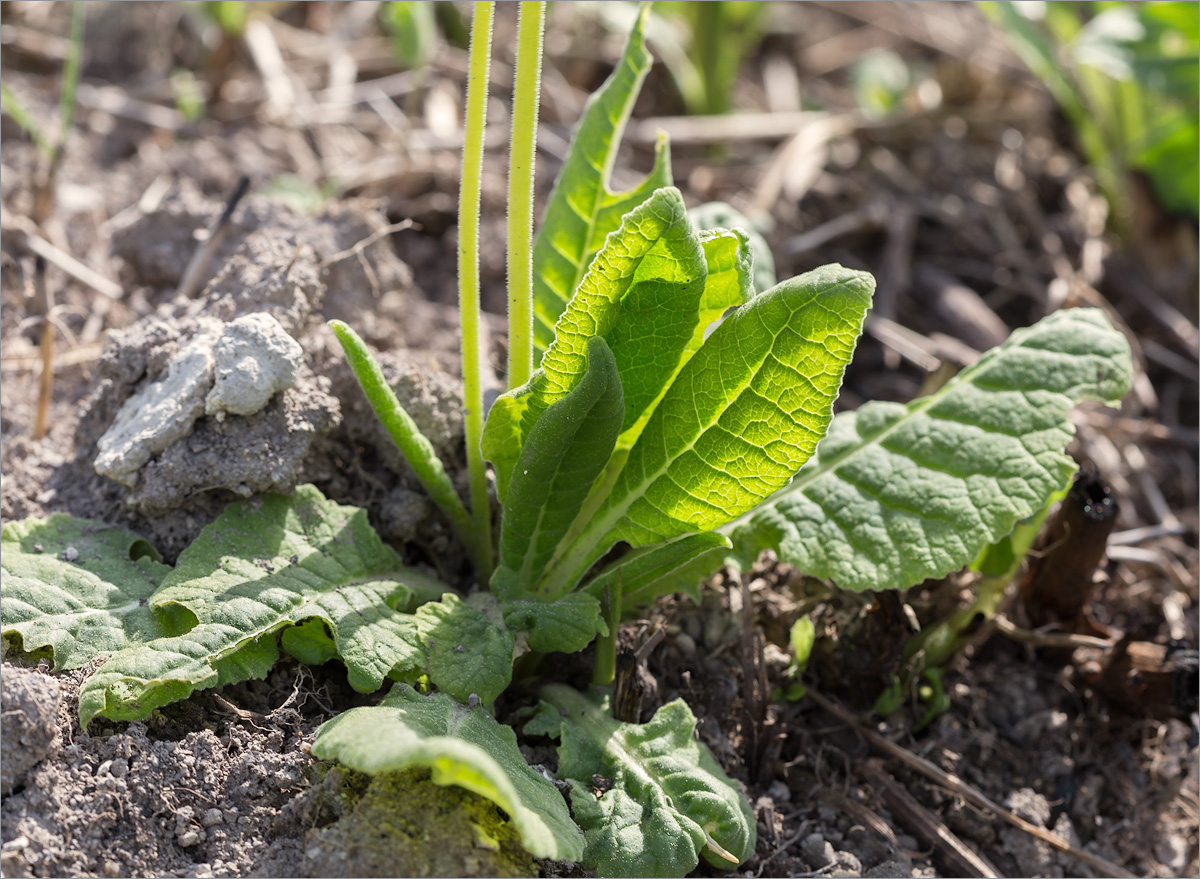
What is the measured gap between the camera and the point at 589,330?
2.05 m

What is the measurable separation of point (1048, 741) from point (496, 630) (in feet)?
4.61

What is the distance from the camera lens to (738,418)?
211 cm

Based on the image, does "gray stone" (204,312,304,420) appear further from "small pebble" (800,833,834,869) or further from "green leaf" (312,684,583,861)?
"small pebble" (800,833,834,869)

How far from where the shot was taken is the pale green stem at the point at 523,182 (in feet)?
6.46

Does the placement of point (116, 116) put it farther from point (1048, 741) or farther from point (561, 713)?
point (1048, 741)

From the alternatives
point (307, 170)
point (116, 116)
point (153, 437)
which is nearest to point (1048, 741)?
point (153, 437)

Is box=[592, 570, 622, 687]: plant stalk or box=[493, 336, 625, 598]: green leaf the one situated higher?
box=[493, 336, 625, 598]: green leaf

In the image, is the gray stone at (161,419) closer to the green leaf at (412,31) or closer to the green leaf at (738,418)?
the green leaf at (738,418)

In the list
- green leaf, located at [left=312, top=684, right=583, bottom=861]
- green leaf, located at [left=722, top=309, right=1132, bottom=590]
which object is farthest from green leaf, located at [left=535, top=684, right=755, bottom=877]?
green leaf, located at [left=722, top=309, right=1132, bottom=590]

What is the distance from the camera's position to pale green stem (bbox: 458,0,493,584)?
2000 millimetres

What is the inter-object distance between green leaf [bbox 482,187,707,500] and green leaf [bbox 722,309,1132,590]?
1.52ft

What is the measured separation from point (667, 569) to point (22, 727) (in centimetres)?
119

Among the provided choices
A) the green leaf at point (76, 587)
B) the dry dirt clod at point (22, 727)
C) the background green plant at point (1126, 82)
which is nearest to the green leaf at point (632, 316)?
the green leaf at point (76, 587)

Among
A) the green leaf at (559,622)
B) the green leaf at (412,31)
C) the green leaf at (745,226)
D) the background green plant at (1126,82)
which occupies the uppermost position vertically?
the background green plant at (1126,82)
